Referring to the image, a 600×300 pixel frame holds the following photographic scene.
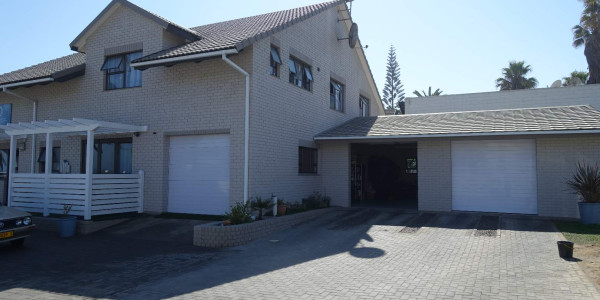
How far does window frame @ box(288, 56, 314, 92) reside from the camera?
15.2 m

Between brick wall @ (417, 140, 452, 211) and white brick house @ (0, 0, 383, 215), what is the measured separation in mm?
3964

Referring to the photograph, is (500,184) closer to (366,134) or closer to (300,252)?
(366,134)

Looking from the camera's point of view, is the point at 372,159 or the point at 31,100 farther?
the point at 372,159

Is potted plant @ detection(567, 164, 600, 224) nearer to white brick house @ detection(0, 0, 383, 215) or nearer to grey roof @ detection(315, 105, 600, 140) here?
grey roof @ detection(315, 105, 600, 140)

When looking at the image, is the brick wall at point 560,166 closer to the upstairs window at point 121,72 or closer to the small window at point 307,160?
the small window at point 307,160

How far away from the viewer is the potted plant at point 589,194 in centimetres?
1166

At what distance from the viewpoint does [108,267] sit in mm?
8211

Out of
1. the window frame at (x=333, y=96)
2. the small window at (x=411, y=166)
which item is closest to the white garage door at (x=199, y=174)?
the window frame at (x=333, y=96)

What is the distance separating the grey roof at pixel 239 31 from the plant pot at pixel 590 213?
10.3m

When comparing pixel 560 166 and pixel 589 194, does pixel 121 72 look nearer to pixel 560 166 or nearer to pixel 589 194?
pixel 560 166

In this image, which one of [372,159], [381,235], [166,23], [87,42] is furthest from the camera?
[372,159]

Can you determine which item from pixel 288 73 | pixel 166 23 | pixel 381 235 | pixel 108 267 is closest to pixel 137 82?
pixel 166 23

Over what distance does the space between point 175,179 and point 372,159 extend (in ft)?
38.1

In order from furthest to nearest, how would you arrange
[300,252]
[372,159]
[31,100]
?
[372,159] → [31,100] → [300,252]
